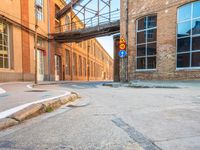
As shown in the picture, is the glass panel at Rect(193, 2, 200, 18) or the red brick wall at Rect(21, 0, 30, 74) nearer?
the glass panel at Rect(193, 2, 200, 18)

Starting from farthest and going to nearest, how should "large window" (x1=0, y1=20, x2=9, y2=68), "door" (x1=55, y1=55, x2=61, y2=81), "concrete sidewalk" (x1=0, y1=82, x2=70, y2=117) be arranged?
"door" (x1=55, y1=55, x2=61, y2=81)
"large window" (x1=0, y1=20, x2=9, y2=68)
"concrete sidewalk" (x1=0, y1=82, x2=70, y2=117)

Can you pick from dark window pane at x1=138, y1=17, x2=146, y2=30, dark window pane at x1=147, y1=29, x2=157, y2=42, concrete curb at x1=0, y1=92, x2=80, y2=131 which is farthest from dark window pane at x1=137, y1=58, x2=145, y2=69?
concrete curb at x1=0, y1=92, x2=80, y2=131

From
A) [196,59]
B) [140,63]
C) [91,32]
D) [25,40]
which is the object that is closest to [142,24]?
[140,63]

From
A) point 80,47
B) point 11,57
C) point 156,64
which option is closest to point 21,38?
point 11,57

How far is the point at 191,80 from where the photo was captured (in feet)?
32.0

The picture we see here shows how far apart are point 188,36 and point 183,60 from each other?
1439mm

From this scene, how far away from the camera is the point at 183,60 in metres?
10.3

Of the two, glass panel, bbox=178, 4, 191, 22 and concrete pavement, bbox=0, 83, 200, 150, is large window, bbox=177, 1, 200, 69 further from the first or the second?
concrete pavement, bbox=0, 83, 200, 150

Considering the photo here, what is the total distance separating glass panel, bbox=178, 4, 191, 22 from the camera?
397 inches

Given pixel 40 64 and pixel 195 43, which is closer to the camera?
pixel 195 43

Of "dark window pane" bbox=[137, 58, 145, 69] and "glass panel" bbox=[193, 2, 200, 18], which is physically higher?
"glass panel" bbox=[193, 2, 200, 18]

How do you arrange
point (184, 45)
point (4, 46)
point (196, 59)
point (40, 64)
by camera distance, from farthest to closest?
1. point (40, 64)
2. point (4, 46)
3. point (184, 45)
4. point (196, 59)

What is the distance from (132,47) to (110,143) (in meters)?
11.4

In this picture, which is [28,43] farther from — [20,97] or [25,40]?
[20,97]
